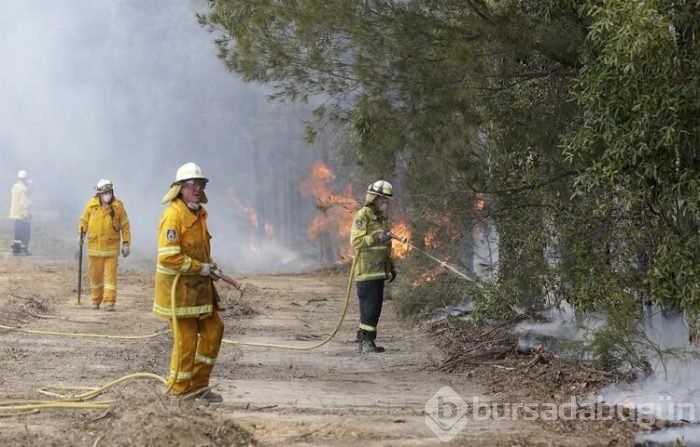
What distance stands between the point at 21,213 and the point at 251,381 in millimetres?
16451

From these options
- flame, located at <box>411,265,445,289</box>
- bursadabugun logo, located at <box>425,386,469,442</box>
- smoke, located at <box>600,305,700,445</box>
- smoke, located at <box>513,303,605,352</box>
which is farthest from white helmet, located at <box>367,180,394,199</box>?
flame, located at <box>411,265,445,289</box>

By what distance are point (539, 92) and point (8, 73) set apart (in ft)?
124

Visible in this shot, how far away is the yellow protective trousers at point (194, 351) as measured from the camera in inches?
285

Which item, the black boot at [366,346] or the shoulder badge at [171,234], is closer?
the shoulder badge at [171,234]

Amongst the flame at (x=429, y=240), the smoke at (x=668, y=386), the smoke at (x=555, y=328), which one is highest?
the flame at (x=429, y=240)

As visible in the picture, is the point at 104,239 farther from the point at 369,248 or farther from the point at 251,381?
the point at 251,381

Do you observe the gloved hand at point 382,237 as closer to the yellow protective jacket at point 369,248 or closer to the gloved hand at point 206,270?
the yellow protective jacket at point 369,248

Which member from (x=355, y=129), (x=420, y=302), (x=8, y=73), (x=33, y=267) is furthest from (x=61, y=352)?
(x=8, y=73)

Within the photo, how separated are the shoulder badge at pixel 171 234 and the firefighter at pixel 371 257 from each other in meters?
3.69

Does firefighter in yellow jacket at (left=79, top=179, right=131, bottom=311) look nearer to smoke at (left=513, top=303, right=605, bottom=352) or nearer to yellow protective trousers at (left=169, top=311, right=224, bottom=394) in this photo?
smoke at (left=513, top=303, right=605, bottom=352)

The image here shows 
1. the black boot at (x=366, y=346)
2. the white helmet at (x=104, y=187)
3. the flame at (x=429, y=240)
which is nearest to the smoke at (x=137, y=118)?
the white helmet at (x=104, y=187)

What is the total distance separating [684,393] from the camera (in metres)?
7.22

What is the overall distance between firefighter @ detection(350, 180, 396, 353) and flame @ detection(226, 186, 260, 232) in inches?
1207

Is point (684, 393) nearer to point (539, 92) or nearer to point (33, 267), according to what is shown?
point (539, 92)
